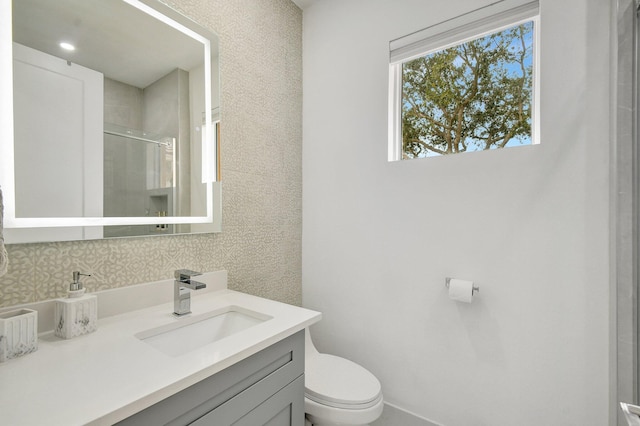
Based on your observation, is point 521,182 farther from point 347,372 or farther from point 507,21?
point 347,372

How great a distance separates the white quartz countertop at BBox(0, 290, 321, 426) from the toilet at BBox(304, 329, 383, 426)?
1.63 feet

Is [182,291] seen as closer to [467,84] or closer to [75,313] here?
[75,313]

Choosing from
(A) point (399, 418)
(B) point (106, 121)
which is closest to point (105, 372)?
(B) point (106, 121)

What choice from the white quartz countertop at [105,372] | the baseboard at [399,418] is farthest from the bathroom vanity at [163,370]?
the baseboard at [399,418]

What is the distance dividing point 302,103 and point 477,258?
1437mm

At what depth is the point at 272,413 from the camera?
36.5 inches

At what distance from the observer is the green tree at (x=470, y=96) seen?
1.40 meters

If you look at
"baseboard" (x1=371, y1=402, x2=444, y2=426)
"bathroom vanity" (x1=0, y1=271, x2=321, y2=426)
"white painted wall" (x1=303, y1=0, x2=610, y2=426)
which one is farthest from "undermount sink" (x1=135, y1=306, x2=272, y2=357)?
"baseboard" (x1=371, y1=402, x2=444, y2=426)

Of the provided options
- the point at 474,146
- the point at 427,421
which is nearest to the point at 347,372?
the point at 427,421

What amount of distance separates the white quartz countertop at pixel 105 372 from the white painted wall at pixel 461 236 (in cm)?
83

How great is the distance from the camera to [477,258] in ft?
4.56

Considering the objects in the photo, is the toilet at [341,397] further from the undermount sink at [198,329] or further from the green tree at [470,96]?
the green tree at [470,96]

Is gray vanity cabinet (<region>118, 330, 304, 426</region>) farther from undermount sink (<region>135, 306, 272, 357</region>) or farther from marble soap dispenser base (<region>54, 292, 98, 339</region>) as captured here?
marble soap dispenser base (<region>54, 292, 98, 339</region>)

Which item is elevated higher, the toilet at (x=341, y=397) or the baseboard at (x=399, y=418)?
the toilet at (x=341, y=397)
